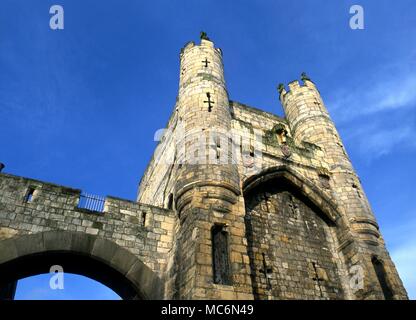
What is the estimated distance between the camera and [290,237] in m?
9.01

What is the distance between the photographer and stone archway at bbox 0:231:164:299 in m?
6.61

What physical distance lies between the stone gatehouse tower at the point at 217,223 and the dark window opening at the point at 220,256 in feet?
0.07

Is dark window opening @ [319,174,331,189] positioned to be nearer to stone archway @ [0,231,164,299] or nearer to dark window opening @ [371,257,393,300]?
dark window opening @ [371,257,393,300]

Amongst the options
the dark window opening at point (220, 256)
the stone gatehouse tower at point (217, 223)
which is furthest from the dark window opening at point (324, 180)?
the dark window opening at point (220, 256)

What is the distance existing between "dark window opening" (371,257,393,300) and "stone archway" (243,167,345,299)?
896 mm

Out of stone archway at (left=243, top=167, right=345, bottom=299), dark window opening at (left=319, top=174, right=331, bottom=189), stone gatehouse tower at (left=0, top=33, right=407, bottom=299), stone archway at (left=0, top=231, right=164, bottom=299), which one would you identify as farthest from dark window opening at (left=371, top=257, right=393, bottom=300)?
stone archway at (left=0, top=231, right=164, bottom=299)

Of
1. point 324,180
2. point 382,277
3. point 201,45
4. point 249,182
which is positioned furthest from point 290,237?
point 201,45

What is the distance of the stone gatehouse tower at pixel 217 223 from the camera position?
679 cm

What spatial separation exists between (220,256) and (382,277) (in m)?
4.53

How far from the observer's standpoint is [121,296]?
7.95m

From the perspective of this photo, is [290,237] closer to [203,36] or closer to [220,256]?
[220,256]

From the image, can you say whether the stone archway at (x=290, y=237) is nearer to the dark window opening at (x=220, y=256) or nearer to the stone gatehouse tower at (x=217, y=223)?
the stone gatehouse tower at (x=217, y=223)
